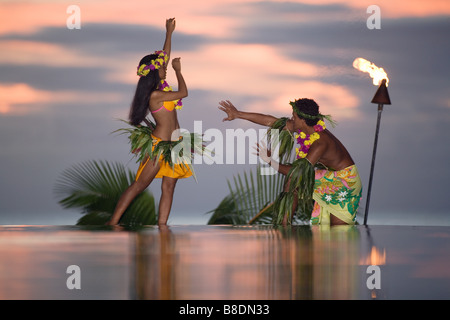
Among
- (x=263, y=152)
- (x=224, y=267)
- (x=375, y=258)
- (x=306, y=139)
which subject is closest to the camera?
(x=224, y=267)

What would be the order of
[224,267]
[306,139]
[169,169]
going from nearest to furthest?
[224,267]
[306,139]
[169,169]

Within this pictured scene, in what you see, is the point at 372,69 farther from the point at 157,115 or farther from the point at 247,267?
the point at 247,267

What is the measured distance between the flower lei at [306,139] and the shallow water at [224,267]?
0.88 m

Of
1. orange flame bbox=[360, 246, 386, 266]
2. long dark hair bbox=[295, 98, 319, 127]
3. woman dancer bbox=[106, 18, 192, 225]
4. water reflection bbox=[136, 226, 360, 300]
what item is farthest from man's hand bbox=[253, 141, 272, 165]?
orange flame bbox=[360, 246, 386, 266]

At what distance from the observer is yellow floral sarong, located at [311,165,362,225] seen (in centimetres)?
468

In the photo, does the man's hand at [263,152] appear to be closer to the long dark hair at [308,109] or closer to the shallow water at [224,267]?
the long dark hair at [308,109]

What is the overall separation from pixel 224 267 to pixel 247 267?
0.26ft

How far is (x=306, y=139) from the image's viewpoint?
14.9 ft

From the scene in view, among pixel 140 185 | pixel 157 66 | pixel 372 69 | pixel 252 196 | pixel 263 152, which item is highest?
pixel 372 69

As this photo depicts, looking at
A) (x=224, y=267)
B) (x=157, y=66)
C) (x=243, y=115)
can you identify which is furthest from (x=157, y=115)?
(x=224, y=267)

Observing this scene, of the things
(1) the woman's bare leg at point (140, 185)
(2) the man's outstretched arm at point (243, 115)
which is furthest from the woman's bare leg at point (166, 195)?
(2) the man's outstretched arm at point (243, 115)

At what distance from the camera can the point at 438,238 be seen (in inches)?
151

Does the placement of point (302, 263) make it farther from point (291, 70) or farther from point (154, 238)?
point (291, 70)
